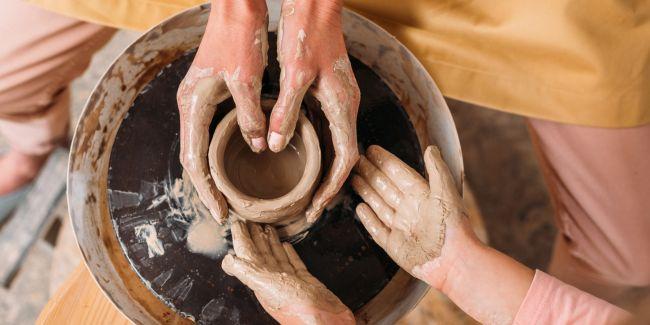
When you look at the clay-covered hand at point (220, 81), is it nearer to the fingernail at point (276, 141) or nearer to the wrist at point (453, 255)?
the fingernail at point (276, 141)

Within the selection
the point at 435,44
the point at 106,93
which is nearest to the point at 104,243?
the point at 106,93

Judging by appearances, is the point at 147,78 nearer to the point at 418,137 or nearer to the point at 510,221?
the point at 418,137

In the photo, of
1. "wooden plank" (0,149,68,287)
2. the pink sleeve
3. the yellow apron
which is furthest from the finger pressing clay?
"wooden plank" (0,149,68,287)

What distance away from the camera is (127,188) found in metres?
1.29

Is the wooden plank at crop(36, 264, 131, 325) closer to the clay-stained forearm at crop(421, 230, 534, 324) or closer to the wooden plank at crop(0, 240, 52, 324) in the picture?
the clay-stained forearm at crop(421, 230, 534, 324)

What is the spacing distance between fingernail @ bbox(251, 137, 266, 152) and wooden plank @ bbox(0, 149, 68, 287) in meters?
1.49

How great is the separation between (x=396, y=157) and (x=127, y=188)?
2.13 ft

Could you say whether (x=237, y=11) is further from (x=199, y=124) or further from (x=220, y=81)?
(x=199, y=124)

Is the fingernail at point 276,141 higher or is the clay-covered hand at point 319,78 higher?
the clay-covered hand at point 319,78

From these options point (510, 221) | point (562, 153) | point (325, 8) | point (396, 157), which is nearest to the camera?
point (325, 8)

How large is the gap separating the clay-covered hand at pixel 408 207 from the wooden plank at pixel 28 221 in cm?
161

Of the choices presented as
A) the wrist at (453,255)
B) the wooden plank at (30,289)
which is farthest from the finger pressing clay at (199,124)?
the wooden plank at (30,289)

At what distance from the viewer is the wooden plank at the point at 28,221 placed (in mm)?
2281

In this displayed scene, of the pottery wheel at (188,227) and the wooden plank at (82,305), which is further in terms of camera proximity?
the wooden plank at (82,305)
